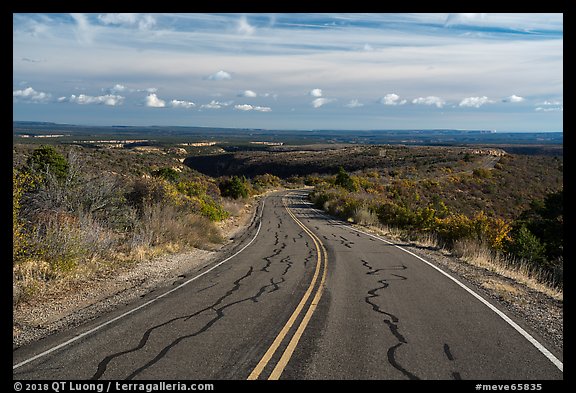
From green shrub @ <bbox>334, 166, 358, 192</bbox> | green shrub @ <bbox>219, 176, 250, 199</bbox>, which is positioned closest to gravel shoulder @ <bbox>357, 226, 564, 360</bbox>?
green shrub @ <bbox>219, 176, 250, 199</bbox>

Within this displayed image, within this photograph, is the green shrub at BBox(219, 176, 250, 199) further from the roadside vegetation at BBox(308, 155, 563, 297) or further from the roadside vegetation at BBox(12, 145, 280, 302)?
the roadside vegetation at BBox(12, 145, 280, 302)

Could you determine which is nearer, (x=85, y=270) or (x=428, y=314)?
(x=428, y=314)

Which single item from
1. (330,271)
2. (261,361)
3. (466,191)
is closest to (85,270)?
(330,271)

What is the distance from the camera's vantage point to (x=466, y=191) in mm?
60406

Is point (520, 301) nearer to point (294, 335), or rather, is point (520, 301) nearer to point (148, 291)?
point (294, 335)

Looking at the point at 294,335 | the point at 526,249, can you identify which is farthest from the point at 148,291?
the point at 526,249

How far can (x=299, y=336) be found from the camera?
7.44 meters

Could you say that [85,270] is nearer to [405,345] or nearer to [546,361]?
[405,345]

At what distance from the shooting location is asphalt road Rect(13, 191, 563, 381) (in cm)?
613

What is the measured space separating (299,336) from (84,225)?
9.06 m

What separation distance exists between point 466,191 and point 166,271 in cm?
5307

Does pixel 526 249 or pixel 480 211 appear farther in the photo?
pixel 480 211

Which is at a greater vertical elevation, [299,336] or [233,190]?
[299,336]

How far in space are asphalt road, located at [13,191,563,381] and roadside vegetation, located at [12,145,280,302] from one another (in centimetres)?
261
